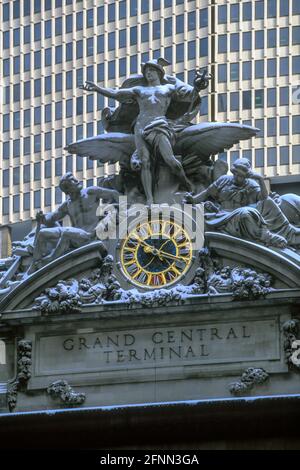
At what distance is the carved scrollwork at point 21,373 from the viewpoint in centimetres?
7850

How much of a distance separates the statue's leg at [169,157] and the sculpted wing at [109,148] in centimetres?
156

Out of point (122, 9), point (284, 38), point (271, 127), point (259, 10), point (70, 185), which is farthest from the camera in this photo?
point (122, 9)

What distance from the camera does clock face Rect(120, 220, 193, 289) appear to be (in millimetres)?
77750

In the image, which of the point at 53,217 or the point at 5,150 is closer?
the point at 53,217

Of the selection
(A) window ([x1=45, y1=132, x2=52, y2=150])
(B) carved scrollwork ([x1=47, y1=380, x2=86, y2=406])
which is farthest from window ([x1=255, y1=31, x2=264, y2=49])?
(B) carved scrollwork ([x1=47, y1=380, x2=86, y2=406])

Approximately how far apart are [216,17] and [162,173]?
5049 cm

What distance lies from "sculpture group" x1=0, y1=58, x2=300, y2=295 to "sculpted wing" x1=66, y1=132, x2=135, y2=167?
1.5 inches

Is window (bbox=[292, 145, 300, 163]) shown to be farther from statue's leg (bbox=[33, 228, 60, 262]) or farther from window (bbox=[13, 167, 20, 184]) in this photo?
statue's leg (bbox=[33, 228, 60, 262])

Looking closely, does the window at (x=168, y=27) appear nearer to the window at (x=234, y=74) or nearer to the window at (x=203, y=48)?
the window at (x=203, y=48)

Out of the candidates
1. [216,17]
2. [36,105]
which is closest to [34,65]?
[36,105]

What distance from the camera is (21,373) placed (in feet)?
258

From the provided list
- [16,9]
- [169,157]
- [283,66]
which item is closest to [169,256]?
[169,157]

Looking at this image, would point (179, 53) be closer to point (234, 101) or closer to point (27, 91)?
point (234, 101)

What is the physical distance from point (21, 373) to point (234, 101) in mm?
52185
